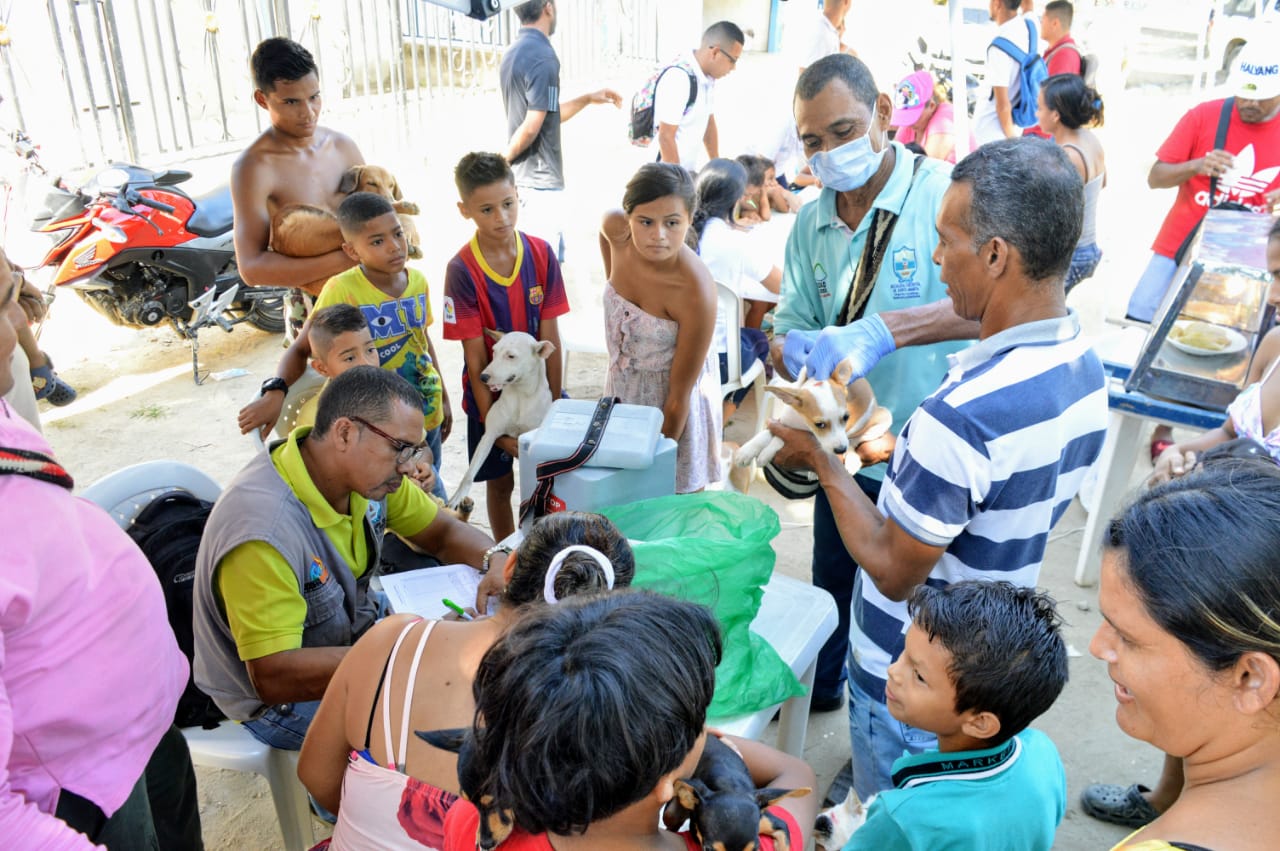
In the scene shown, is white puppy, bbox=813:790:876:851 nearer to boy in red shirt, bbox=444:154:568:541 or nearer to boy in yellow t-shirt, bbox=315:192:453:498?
boy in yellow t-shirt, bbox=315:192:453:498

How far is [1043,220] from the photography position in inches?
63.2

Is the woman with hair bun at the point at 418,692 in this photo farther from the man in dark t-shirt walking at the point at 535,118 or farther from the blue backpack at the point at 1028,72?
the blue backpack at the point at 1028,72

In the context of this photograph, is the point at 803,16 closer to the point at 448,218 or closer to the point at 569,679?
the point at 448,218

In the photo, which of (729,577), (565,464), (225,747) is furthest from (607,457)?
(225,747)

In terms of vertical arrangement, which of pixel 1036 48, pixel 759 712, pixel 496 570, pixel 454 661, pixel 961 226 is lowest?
pixel 759 712

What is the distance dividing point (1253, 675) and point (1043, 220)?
911 mm

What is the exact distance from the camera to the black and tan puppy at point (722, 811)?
1.17m

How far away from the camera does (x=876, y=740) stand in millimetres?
2029

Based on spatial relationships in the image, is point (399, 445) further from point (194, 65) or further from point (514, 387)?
point (194, 65)

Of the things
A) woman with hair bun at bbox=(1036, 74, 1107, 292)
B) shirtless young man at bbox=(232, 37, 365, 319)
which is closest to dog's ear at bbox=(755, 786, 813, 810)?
shirtless young man at bbox=(232, 37, 365, 319)

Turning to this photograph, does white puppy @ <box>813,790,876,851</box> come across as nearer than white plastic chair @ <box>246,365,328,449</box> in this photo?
Yes

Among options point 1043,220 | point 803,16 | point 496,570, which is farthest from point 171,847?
point 803,16

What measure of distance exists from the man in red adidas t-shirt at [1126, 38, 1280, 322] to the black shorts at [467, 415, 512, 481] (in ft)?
10.1

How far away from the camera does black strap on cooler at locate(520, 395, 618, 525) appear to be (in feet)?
7.00
